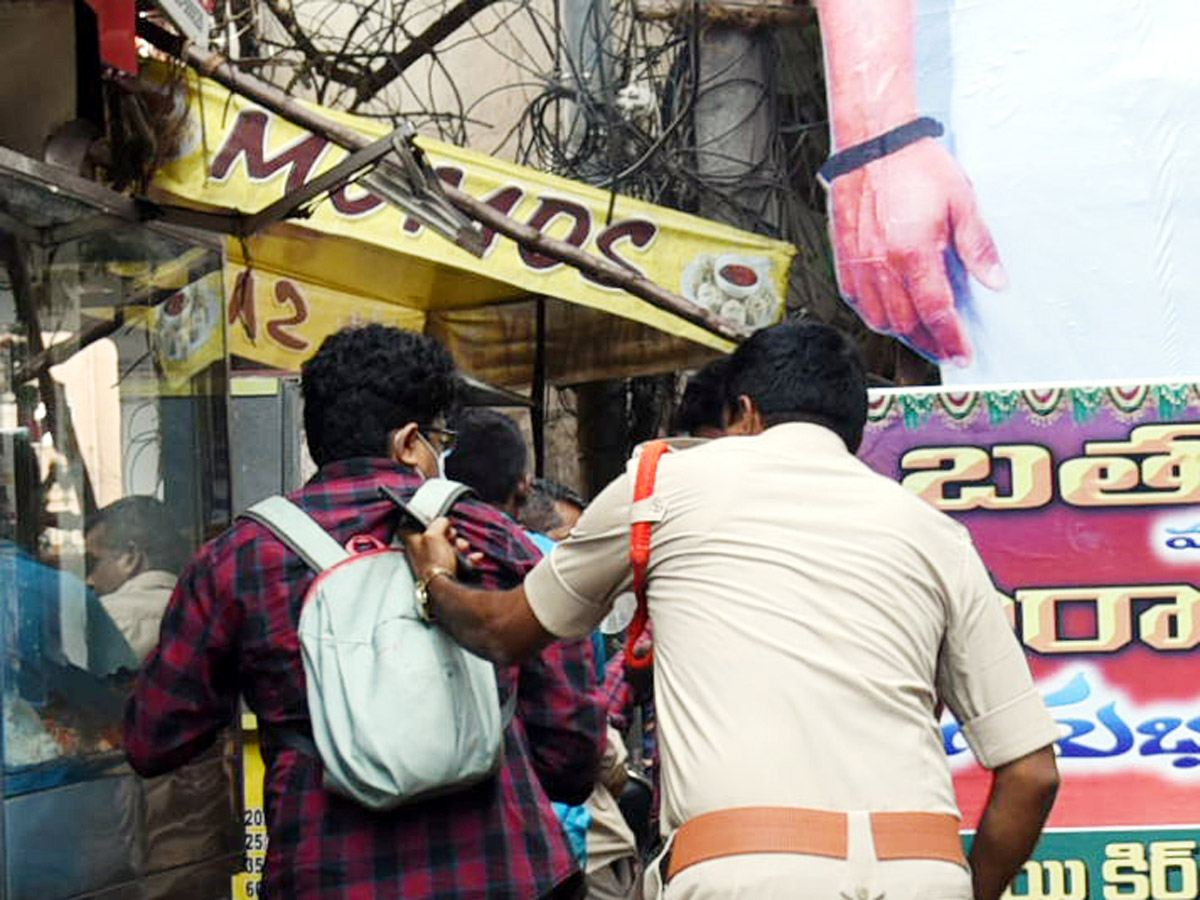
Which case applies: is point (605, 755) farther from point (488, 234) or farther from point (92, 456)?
point (488, 234)

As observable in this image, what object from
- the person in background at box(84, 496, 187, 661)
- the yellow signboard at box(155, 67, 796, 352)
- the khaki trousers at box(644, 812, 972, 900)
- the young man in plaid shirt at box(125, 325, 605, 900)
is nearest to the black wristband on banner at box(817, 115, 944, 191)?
the yellow signboard at box(155, 67, 796, 352)

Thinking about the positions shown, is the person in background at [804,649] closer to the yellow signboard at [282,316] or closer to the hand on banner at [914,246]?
the hand on banner at [914,246]

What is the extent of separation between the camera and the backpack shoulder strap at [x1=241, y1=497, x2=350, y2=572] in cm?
333

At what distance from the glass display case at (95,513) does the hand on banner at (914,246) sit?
3.70 m

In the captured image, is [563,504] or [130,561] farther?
[563,504]

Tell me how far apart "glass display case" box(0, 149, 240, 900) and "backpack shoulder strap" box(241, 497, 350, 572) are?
91 centimetres

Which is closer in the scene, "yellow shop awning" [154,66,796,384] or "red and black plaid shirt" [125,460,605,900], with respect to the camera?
"red and black plaid shirt" [125,460,605,900]

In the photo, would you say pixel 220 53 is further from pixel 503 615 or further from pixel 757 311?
pixel 503 615

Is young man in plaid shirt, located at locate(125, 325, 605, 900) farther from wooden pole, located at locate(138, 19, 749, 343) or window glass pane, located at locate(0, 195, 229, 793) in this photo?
wooden pole, located at locate(138, 19, 749, 343)

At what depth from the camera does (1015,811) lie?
3055 mm

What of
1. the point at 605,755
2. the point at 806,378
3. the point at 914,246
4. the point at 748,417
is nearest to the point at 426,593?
the point at 748,417

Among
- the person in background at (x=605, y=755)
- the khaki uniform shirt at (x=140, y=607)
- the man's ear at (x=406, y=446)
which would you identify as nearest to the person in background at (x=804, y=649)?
the man's ear at (x=406, y=446)

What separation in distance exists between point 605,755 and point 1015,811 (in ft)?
6.00

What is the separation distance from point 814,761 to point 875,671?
6.7 inches
